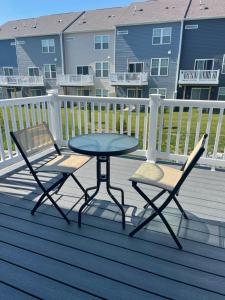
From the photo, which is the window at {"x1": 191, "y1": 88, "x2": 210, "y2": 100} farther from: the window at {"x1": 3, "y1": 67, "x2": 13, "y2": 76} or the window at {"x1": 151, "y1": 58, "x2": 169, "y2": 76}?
the window at {"x1": 3, "y1": 67, "x2": 13, "y2": 76}

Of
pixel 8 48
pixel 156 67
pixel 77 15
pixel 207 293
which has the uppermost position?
pixel 77 15

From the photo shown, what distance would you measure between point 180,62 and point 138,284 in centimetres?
1635

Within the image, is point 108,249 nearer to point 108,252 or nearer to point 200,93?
point 108,252

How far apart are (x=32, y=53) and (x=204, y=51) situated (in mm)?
14223

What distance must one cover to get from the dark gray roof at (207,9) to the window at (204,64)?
8.44ft

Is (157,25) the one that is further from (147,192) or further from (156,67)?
(147,192)

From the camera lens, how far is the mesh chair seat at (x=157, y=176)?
6.24 feet

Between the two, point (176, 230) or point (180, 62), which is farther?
point (180, 62)

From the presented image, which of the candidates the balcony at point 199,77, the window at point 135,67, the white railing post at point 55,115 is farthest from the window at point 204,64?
the white railing post at point 55,115

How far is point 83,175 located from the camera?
125 inches

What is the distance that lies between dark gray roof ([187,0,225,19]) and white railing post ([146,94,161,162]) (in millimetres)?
13912

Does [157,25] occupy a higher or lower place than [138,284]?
higher

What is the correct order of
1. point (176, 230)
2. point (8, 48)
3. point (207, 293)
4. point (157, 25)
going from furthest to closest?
point (8, 48)
point (157, 25)
point (176, 230)
point (207, 293)

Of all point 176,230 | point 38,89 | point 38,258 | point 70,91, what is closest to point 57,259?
point 38,258
